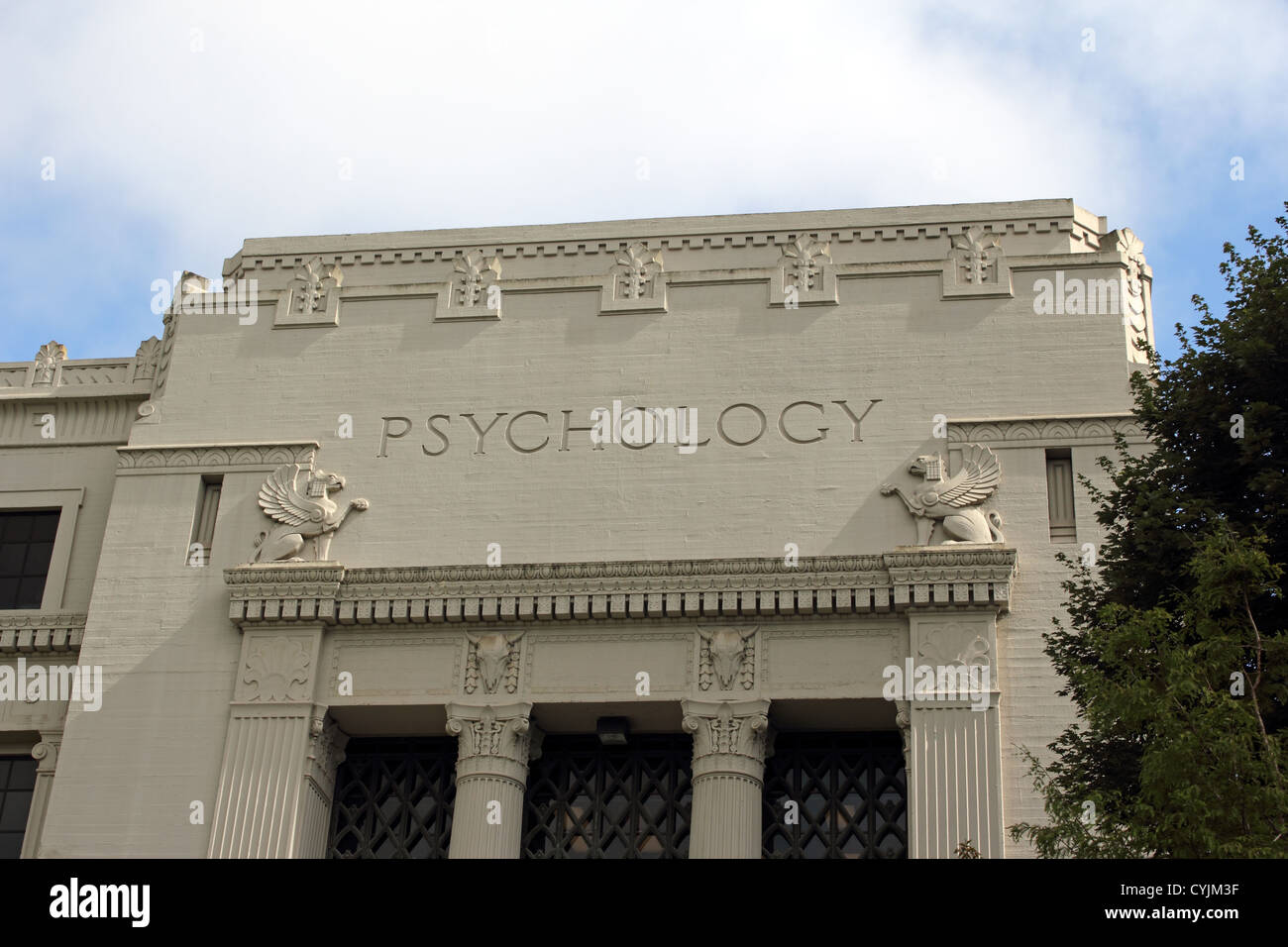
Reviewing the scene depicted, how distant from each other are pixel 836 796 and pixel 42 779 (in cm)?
1323

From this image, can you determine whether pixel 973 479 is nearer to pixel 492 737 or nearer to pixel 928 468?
pixel 928 468

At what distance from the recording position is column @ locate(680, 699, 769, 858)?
2966cm

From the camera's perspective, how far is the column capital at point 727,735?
30.2 metres

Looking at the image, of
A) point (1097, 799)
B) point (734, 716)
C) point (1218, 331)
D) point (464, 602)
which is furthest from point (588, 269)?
point (1097, 799)

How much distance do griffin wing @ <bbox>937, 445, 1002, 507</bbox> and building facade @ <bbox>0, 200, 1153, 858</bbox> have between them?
2.3 inches

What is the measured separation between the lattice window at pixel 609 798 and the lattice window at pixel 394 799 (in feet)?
4.94

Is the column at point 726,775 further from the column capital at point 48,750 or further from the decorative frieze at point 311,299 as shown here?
the column capital at point 48,750

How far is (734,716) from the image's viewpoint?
99.9 ft

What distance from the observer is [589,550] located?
32.4m

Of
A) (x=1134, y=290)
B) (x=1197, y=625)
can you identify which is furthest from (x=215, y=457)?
(x=1197, y=625)

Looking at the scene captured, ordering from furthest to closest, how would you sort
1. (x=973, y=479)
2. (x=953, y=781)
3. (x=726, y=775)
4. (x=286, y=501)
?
(x=286, y=501)
(x=973, y=479)
(x=726, y=775)
(x=953, y=781)

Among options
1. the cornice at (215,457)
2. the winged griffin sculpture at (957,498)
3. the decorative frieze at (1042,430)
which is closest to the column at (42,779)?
the cornice at (215,457)

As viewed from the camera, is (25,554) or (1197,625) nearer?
(1197,625)

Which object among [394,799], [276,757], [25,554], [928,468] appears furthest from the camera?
[25,554]
